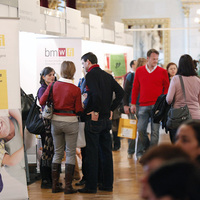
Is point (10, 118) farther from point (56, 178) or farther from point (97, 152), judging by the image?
point (97, 152)

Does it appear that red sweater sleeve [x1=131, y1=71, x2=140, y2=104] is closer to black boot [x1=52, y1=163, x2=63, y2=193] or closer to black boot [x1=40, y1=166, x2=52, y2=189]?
black boot [x1=40, y1=166, x2=52, y2=189]

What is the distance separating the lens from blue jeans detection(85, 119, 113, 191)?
4984mm

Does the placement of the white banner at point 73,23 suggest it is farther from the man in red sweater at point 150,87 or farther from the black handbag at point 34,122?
the black handbag at point 34,122

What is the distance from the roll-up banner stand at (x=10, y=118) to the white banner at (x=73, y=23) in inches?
109

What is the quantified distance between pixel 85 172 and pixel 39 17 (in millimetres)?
2147

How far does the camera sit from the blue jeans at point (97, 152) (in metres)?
4.98

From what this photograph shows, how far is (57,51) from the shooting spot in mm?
6312

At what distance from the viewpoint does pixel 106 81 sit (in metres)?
5.00

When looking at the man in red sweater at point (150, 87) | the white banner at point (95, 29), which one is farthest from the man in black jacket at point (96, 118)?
the white banner at point (95, 29)

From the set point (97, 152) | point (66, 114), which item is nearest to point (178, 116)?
point (97, 152)

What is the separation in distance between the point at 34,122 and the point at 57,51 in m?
1.45

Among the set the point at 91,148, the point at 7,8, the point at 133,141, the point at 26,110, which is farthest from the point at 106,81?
the point at 133,141

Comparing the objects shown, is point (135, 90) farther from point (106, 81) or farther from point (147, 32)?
point (147, 32)

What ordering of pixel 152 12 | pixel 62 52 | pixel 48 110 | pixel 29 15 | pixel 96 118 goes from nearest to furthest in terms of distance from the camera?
pixel 48 110, pixel 96 118, pixel 29 15, pixel 62 52, pixel 152 12
